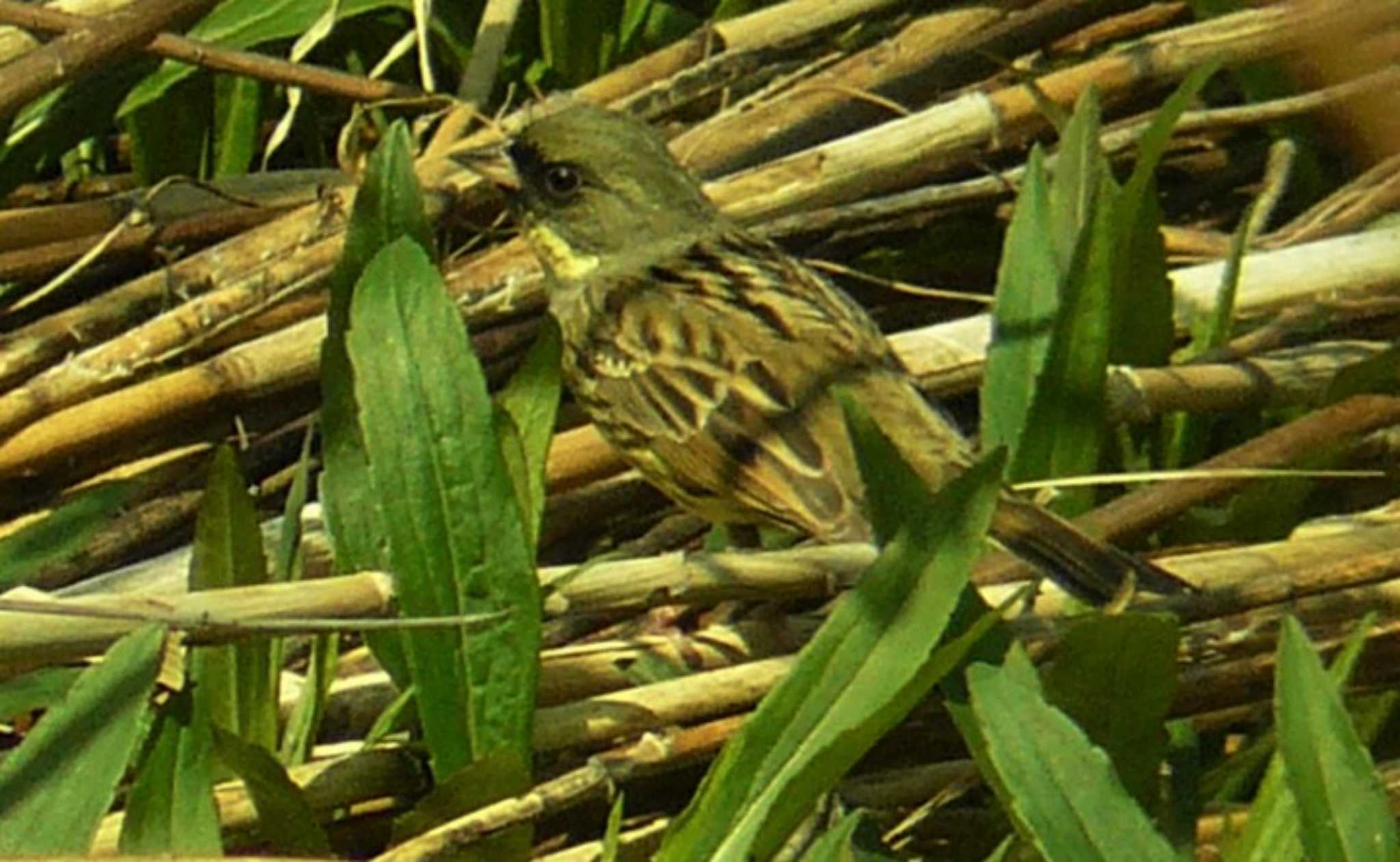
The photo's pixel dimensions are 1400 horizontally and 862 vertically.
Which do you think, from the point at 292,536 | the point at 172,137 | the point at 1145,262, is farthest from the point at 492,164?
the point at 292,536

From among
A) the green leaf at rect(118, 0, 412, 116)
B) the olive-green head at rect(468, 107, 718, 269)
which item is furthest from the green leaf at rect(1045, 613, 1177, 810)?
the green leaf at rect(118, 0, 412, 116)

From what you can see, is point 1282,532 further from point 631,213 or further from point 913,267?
point 631,213

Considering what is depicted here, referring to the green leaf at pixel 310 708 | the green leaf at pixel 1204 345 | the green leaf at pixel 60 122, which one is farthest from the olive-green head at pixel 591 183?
the green leaf at pixel 310 708

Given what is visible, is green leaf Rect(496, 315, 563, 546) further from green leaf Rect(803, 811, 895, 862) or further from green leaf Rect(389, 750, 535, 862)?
green leaf Rect(803, 811, 895, 862)

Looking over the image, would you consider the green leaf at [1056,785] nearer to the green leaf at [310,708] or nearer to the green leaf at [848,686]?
the green leaf at [848,686]

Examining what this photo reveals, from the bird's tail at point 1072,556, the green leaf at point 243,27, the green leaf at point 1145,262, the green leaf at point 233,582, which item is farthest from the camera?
the green leaf at point 243,27

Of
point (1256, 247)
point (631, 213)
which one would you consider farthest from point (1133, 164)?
point (631, 213)
